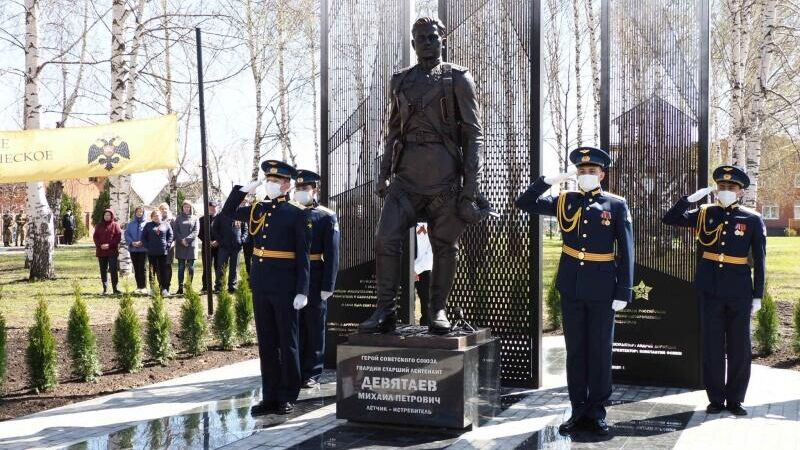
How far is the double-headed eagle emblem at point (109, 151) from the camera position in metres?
11.8

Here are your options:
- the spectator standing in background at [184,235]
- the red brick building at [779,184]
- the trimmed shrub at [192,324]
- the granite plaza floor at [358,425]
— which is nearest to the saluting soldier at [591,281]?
the granite plaza floor at [358,425]

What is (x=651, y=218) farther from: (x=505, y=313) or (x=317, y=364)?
(x=317, y=364)

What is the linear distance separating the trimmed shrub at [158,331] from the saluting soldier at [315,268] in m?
2.14

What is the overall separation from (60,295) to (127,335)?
8.16 metres

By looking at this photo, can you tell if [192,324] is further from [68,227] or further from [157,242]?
[68,227]

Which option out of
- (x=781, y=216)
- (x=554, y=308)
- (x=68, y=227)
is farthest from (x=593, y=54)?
(x=781, y=216)

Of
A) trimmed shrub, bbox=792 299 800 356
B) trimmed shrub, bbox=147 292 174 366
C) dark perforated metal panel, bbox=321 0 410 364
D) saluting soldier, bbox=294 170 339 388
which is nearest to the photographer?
saluting soldier, bbox=294 170 339 388

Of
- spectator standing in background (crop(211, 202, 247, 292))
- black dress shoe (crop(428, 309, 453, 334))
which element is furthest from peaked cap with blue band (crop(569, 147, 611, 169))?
spectator standing in background (crop(211, 202, 247, 292))

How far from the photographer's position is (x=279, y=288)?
744cm

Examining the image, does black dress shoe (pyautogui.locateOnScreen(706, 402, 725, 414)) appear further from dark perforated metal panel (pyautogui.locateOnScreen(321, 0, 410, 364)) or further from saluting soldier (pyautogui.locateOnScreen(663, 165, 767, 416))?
dark perforated metal panel (pyautogui.locateOnScreen(321, 0, 410, 364))

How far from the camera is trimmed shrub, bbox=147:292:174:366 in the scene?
9.88 meters

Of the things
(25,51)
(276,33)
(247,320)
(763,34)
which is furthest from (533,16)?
(276,33)

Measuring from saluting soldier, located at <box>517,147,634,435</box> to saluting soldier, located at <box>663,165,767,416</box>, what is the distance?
3.95 feet

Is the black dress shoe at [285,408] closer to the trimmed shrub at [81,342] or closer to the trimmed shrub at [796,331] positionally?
the trimmed shrub at [81,342]
